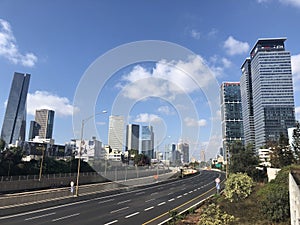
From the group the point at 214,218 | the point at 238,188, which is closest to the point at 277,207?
the point at 214,218

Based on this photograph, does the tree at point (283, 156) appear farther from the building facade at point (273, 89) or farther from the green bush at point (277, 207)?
the building facade at point (273, 89)

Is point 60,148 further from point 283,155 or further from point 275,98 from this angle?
point 275,98

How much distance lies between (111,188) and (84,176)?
1969 centimetres

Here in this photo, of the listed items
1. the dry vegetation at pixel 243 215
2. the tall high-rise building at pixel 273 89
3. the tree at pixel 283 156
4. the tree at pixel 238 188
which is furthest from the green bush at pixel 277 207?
the tall high-rise building at pixel 273 89

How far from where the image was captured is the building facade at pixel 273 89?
175688 mm

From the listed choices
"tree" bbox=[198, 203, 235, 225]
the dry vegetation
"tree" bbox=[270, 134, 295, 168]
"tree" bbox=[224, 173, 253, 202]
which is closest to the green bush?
the dry vegetation

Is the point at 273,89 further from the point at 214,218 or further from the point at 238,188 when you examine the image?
the point at 214,218

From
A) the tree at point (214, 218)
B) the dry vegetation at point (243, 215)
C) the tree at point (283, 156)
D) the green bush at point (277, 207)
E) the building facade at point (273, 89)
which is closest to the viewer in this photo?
the tree at point (214, 218)

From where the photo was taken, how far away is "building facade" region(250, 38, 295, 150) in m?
176

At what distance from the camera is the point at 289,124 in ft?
572

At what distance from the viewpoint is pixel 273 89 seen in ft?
588

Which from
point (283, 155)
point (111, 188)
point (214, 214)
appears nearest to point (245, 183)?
point (214, 214)

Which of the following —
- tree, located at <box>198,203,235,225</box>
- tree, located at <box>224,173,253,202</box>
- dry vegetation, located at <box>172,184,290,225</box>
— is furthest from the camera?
tree, located at <box>224,173,253,202</box>

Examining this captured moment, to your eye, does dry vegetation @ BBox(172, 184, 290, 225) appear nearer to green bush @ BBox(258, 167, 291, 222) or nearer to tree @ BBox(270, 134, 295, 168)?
green bush @ BBox(258, 167, 291, 222)
